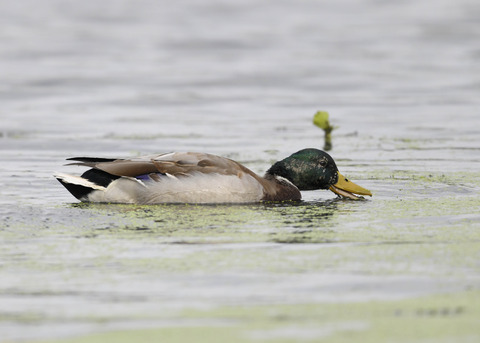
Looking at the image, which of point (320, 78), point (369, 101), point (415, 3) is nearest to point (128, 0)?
point (415, 3)

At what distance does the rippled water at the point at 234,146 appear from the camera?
6.29 metres

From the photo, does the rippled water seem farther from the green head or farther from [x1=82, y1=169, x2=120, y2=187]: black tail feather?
[x1=82, y1=169, x2=120, y2=187]: black tail feather

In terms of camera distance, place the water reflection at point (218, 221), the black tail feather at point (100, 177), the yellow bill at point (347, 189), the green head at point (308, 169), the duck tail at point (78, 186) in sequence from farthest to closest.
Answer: the green head at point (308, 169)
the yellow bill at point (347, 189)
the black tail feather at point (100, 177)
the duck tail at point (78, 186)
the water reflection at point (218, 221)

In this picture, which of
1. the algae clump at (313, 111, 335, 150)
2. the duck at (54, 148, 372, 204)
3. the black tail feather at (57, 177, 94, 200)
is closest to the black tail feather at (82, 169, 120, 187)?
the duck at (54, 148, 372, 204)

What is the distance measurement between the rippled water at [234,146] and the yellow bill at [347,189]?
258mm

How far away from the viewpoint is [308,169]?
10719 millimetres

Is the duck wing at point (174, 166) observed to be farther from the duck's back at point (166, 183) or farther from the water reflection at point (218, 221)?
the water reflection at point (218, 221)

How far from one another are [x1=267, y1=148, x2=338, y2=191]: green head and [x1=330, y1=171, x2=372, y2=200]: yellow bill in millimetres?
51

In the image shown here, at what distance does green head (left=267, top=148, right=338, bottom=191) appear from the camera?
10695 mm

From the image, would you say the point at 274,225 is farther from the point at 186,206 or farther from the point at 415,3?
the point at 415,3

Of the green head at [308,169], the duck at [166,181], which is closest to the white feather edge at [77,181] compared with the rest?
the duck at [166,181]

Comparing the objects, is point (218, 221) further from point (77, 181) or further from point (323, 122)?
point (323, 122)

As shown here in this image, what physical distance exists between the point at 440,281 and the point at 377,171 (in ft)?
19.1

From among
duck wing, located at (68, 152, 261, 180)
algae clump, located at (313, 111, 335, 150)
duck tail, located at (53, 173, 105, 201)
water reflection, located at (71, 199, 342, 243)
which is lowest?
water reflection, located at (71, 199, 342, 243)
